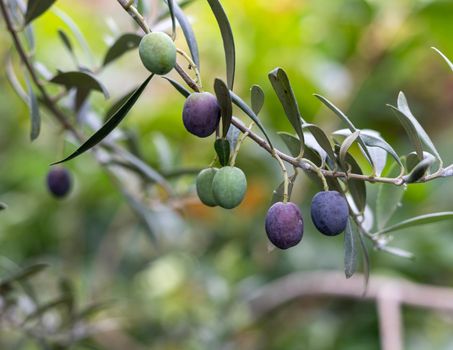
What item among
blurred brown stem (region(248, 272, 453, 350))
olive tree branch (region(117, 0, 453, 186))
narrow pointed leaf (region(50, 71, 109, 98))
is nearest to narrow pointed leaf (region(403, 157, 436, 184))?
olive tree branch (region(117, 0, 453, 186))

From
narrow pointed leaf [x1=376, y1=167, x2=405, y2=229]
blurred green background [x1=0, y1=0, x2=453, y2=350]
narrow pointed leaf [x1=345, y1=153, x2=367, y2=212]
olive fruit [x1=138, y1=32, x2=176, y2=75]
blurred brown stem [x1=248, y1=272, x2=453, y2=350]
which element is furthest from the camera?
blurred green background [x1=0, y1=0, x2=453, y2=350]

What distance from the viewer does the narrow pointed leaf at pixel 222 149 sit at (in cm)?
42

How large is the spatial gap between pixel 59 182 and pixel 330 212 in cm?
36

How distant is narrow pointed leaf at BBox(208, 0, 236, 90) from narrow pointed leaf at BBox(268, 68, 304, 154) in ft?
0.10

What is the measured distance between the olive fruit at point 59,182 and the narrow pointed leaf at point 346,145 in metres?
0.35

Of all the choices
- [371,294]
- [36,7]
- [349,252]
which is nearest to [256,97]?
[349,252]

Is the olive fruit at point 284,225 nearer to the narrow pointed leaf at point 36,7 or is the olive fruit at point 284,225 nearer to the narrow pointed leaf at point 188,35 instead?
the narrow pointed leaf at point 188,35

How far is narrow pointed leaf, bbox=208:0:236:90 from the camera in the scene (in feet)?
1.33

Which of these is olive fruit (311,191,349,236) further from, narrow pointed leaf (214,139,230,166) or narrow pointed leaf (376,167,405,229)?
narrow pointed leaf (376,167,405,229)

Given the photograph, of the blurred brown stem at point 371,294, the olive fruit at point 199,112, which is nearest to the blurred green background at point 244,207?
the blurred brown stem at point 371,294

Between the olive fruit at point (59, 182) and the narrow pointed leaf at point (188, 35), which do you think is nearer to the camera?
the narrow pointed leaf at point (188, 35)

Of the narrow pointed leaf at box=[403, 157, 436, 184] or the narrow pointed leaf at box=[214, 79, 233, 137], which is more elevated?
the narrow pointed leaf at box=[214, 79, 233, 137]

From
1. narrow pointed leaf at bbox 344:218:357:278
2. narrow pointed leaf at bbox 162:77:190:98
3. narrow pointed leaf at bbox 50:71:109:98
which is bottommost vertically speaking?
narrow pointed leaf at bbox 344:218:357:278

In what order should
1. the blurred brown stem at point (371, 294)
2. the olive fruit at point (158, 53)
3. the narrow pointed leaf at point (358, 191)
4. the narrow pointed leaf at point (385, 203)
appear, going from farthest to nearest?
the blurred brown stem at point (371, 294) < the narrow pointed leaf at point (385, 203) < the narrow pointed leaf at point (358, 191) < the olive fruit at point (158, 53)
